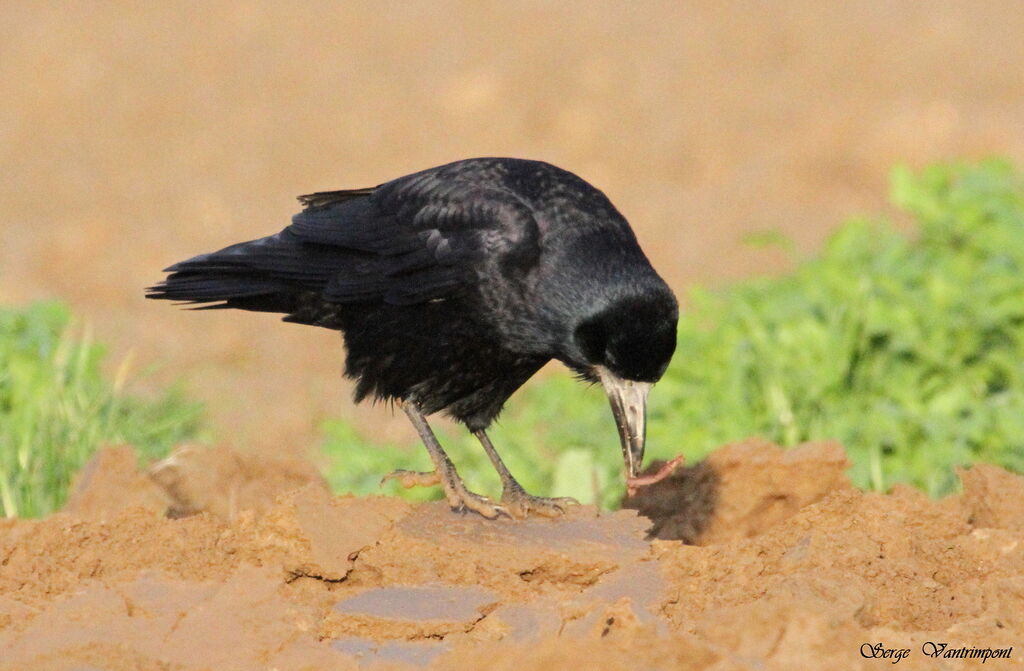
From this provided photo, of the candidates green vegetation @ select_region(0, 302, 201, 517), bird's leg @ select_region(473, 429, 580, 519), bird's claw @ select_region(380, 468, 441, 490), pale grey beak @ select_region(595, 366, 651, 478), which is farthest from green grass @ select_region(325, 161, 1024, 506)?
pale grey beak @ select_region(595, 366, 651, 478)

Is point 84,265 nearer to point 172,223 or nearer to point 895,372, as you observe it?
point 172,223

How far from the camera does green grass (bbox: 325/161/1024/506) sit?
6023 mm

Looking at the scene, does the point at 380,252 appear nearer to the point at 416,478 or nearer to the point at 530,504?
the point at 416,478

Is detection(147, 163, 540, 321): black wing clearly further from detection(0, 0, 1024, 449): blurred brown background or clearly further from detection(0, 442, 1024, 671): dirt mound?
detection(0, 0, 1024, 449): blurred brown background

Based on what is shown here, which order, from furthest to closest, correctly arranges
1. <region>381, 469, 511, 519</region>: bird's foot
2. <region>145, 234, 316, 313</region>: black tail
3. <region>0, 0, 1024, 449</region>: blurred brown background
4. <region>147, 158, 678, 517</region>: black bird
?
1. <region>0, 0, 1024, 449</region>: blurred brown background
2. <region>145, 234, 316, 313</region>: black tail
3. <region>381, 469, 511, 519</region>: bird's foot
4. <region>147, 158, 678, 517</region>: black bird

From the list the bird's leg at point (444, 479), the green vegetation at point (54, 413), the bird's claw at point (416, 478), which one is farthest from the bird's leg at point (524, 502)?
the green vegetation at point (54, 413)

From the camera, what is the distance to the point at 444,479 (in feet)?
15.4

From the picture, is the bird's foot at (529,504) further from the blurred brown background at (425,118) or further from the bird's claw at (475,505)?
the blurred brown background at (425,118)

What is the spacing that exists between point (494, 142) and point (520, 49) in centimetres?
112

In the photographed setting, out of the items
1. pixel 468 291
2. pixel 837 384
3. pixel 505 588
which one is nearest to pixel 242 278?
pixel 468 291

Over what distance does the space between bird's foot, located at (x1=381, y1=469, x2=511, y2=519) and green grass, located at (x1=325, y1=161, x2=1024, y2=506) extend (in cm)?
113

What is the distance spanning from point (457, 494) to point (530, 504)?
0.26 m

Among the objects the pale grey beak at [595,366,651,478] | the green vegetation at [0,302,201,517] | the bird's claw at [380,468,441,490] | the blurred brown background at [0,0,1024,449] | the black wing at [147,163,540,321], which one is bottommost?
the bird's claw at [380,468,441,490]

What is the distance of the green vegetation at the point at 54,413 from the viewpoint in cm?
536
